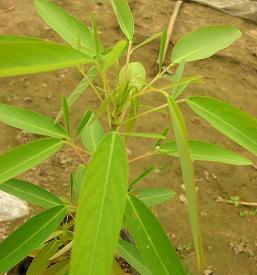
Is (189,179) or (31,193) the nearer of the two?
(189,179)

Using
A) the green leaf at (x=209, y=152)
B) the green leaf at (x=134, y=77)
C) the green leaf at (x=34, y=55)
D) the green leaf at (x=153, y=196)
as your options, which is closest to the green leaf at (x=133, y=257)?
the green leaf at (x=153, y=196)

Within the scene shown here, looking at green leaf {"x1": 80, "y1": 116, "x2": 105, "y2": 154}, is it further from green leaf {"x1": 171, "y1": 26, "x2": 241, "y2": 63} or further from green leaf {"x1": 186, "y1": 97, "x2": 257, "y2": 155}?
green leaf {"x1": 186, "y1": 97, "x2": 257, "y2": 155}

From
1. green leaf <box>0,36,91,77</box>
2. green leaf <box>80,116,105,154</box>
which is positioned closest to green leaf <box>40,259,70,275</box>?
green leaf <box>80,116,105,154</box>

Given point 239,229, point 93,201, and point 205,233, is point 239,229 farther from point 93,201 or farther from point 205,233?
point 93,201

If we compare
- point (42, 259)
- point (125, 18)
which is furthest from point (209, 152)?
point (42, 259)

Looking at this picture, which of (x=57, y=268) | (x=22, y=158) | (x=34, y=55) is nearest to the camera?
(x=34, y=55)

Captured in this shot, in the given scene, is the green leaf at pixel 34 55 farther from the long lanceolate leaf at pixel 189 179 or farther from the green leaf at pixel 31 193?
the green leaf at pixel 31 193

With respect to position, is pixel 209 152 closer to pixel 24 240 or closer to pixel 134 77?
pixel 134 77

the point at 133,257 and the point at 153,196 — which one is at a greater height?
the point at 153,196
